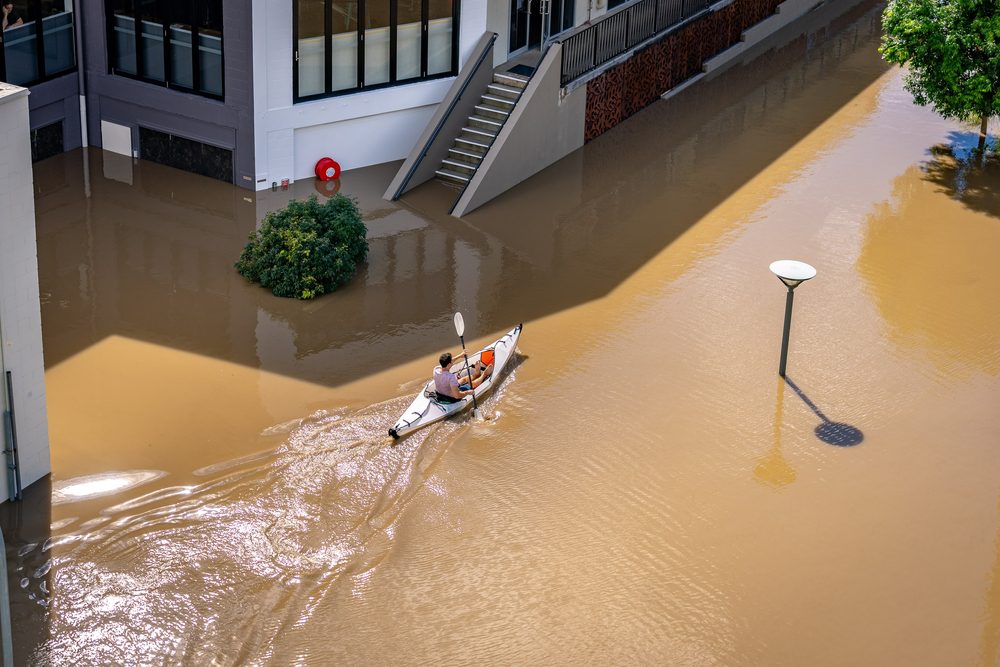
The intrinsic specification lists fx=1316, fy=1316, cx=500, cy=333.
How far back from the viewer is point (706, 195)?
27.9 metres

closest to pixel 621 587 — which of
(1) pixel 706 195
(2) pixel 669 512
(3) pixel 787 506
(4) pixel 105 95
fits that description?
(2) pixel 669 512

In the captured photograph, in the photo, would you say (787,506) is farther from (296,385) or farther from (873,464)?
(296,385)

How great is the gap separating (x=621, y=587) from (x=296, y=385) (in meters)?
6.40

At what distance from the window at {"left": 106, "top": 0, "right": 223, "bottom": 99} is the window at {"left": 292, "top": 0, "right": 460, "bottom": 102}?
1673mm

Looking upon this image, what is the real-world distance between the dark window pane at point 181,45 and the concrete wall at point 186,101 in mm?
305

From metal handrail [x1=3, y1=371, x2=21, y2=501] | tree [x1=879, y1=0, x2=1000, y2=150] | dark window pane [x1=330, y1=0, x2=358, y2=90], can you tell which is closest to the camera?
metal handrail [x1=3, y1=371, x2=21, y2=501]

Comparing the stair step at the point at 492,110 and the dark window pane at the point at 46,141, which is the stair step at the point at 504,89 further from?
the dark window pane at the point at 46,141

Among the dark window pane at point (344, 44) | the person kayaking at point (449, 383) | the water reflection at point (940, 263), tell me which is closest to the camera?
the person kayaking at point (449, 383)

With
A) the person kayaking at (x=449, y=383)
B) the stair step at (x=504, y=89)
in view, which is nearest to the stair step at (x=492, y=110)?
the stair step at (x=504, y=89)

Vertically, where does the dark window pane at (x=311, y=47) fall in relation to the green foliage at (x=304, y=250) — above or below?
above

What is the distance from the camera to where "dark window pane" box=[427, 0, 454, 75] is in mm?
27625

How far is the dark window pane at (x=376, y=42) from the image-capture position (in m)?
26.7

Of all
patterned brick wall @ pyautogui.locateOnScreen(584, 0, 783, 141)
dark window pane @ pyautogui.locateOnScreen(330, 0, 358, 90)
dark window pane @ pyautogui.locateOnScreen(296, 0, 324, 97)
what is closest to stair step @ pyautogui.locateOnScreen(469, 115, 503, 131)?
dark window pane @ pyautogui.locateOnScreen(330, 0, 358, 90)

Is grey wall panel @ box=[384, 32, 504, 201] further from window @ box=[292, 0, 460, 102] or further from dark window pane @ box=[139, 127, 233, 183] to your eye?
dark window pane @ box=[139, 127, 233, 183]
